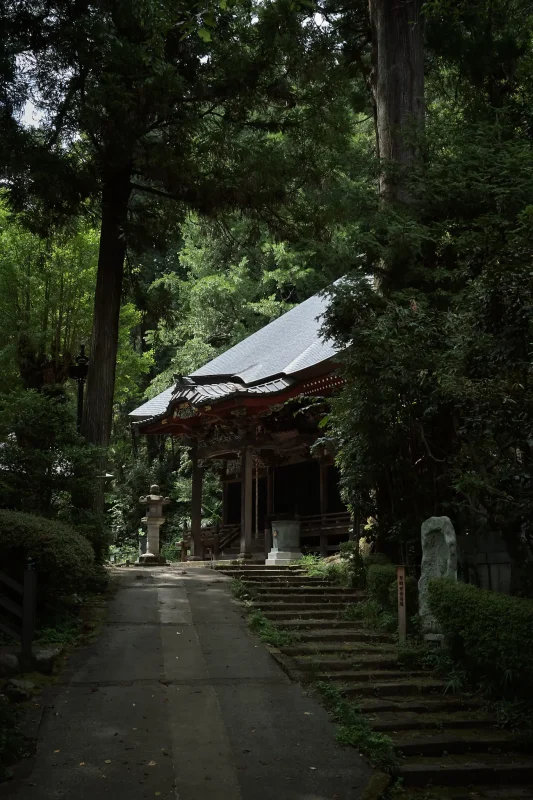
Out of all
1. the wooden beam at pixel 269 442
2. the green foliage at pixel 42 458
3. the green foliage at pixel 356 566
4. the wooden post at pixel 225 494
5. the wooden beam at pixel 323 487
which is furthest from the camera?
the wooden post at pixel 225 494

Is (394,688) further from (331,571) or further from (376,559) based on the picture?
(331,571)

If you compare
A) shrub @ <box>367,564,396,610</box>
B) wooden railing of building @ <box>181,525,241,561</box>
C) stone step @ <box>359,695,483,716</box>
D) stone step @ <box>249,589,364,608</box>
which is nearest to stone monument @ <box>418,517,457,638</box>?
shrub @ <box>367,564,396,610</box>

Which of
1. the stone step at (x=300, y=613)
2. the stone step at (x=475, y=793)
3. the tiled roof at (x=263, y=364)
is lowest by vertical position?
the stone step at (x=475, y=793)

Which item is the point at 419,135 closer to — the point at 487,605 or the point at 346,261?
the point at 346,261

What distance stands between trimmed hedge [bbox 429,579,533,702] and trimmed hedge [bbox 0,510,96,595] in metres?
4.05

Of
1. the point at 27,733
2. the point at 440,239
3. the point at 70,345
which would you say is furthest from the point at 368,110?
the point at 27,733

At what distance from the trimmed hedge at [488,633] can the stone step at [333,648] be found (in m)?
1.11

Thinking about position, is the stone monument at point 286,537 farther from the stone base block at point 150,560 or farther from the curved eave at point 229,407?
the stone base block at point 150,560

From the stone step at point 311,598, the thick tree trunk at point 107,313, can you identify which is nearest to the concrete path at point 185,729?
the stone step at point 311,598

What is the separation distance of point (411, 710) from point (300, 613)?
407cm

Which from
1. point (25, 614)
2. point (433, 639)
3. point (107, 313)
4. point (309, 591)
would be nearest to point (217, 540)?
point (309, 591)

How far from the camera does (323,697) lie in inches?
294

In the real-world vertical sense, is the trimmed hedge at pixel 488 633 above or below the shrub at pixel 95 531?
below

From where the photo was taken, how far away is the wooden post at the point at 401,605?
940 centimetres
